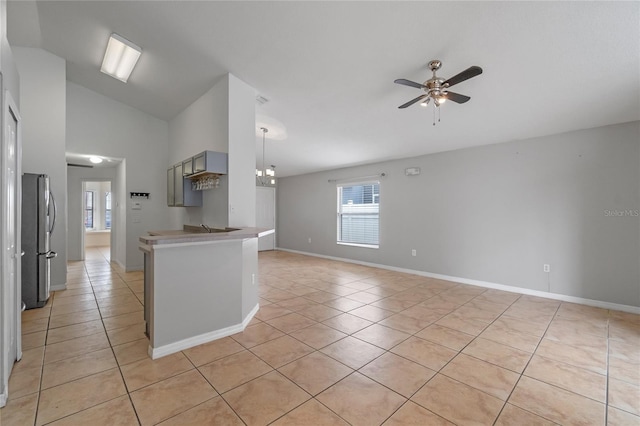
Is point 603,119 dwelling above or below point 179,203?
above

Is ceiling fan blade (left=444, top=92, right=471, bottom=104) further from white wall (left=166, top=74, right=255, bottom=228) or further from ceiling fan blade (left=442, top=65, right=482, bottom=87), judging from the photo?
white wall (left=166, top=74, right=255, bottom=228)

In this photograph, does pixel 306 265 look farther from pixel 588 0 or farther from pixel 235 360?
pixel 588 0

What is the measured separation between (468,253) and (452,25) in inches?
149

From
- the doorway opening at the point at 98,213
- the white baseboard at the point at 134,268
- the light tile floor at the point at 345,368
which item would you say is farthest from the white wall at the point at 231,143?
the doorway opening at the point at 98,213

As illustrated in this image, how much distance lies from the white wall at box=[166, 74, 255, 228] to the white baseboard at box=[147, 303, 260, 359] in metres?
1.18

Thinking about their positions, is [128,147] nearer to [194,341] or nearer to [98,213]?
[194,341]

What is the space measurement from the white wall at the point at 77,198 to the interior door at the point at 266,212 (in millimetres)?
3779

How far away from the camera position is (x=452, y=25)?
7.63 feet

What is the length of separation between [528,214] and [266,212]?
674 cm

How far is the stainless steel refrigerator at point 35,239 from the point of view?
3.42 metres

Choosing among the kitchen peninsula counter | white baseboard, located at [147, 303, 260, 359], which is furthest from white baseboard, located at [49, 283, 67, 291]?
white baseboard, located at [147, 303, 260, 359]

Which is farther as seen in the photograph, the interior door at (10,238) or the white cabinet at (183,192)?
the white cabinet at (183,192)

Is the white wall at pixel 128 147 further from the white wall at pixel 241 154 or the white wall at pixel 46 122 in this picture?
the white wall at pixel 241 154

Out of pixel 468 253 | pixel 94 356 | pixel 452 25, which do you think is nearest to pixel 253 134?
pixel 452 25
